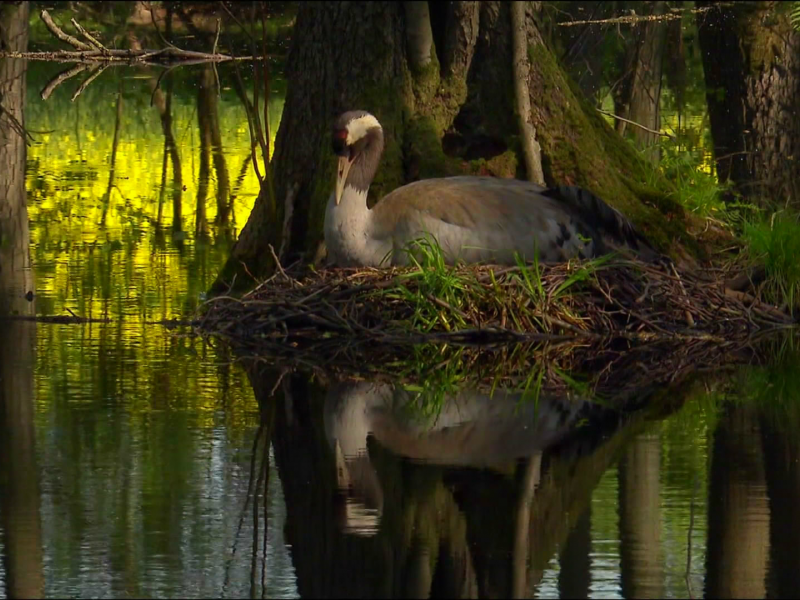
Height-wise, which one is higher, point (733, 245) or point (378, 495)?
point (733, 245)

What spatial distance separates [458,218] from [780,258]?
2.06 meters

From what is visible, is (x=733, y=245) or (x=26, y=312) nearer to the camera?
(x=26, y=312)

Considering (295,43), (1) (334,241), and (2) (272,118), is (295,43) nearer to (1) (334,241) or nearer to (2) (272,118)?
(1) (334,241)

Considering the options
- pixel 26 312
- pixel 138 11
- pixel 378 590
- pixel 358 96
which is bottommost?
pixel 378 590

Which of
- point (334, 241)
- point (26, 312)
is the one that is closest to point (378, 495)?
point (334, 241)

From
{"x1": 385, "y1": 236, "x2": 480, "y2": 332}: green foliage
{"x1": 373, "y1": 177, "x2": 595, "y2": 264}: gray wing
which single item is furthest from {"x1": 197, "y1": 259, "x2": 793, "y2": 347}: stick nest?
{"x1": 373, "y1": 177, "x2": 595, "y2": 264}: gray wing

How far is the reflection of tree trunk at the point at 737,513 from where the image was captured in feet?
20.7

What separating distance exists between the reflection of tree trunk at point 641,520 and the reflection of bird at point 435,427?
1.44ft

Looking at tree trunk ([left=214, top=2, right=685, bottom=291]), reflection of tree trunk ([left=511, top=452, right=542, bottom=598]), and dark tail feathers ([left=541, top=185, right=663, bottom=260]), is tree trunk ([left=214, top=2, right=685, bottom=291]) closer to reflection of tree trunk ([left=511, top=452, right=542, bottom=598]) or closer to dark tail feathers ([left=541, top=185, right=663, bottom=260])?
dark tail feathers ([left=541, top=185, right=663, bottom=260])

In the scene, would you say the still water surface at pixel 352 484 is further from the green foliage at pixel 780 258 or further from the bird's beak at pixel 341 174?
the green foliage at pixel 780 258

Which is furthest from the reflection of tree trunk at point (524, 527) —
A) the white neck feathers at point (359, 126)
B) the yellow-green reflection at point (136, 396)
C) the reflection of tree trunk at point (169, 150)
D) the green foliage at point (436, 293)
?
the reflection of tree trunk at point (169, 150)

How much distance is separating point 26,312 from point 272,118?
14.4 m

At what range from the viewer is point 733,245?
42.1 ft

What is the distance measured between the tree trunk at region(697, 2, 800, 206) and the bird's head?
4642 mm
